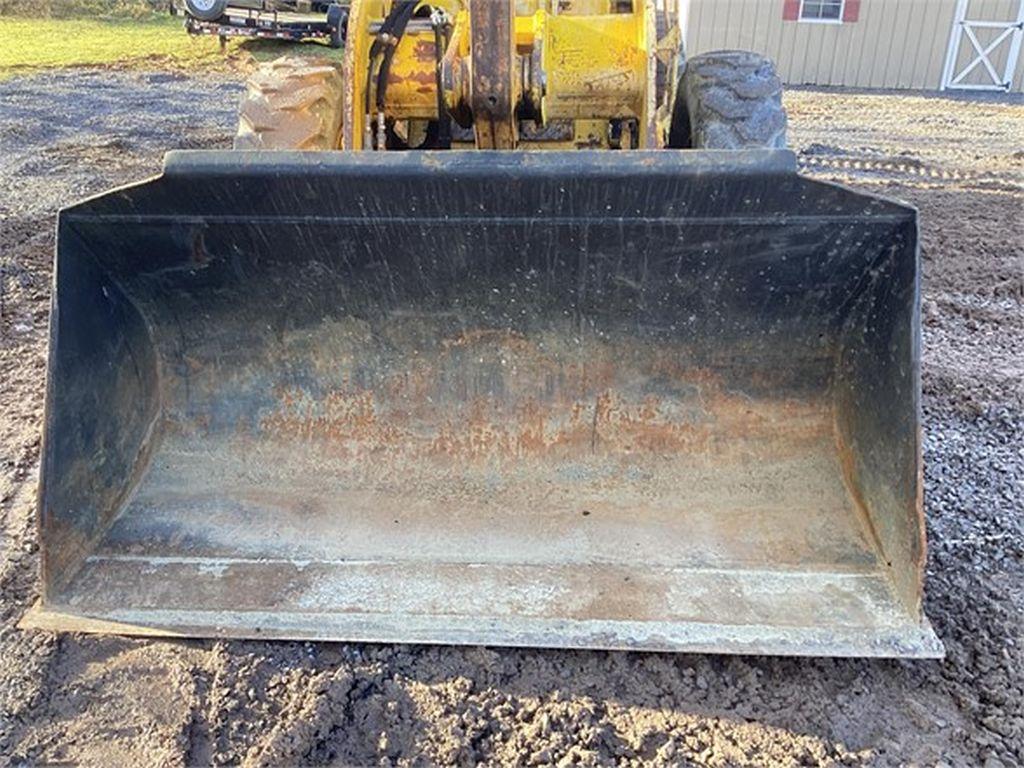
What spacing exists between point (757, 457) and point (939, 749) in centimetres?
92

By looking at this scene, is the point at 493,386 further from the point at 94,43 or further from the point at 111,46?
the point at 94,43

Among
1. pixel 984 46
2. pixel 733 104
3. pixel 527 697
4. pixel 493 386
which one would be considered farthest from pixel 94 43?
pixel 527 697

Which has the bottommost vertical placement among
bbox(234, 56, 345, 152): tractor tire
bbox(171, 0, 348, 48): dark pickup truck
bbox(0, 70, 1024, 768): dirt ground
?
bbox(0, 70, 1024, 768): dirt ground

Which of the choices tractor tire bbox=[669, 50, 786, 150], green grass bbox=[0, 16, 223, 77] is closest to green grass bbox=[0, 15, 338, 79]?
green grass bbox=[0, 16, 223, 77]

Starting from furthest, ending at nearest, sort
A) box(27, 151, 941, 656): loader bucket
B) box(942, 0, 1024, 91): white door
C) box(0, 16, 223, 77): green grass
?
box(942, 0, 1024, 91): white door → box(0, 16, 223, 77): green grass → box(27, 151, 941, 656): loader bucket

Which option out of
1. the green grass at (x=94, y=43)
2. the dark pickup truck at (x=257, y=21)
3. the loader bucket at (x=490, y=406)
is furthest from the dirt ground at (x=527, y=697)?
the dark pickup truck at (x=257, y=21)

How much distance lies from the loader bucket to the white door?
15.0 m

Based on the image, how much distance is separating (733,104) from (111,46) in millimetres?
16371

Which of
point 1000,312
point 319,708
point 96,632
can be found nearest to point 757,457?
point 319,708

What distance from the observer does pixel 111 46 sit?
16812 mm

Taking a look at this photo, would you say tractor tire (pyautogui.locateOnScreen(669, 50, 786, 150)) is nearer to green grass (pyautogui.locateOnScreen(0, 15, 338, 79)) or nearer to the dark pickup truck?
green grass (pyautogui.locateOnScreen(0, 15, 338, 79))

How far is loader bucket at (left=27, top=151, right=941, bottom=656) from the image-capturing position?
7.73ft

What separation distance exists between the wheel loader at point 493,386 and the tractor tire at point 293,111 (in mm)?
66

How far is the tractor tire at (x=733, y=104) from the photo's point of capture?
3.28 m
